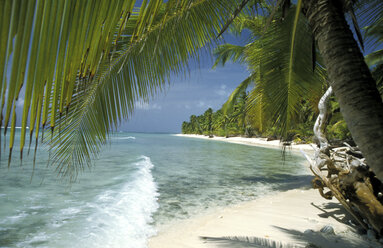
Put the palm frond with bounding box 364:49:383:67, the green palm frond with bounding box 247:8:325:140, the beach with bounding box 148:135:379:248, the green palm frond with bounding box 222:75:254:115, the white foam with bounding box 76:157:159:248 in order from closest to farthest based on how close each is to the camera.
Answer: the green palm frond with bounding box 247:8:325:140
the beach with bounding box 148:135:379:248
the white foam with bounding box 76:157:159:248
the palm frond with bounding box 364:49:383:67
the green palm frond with bounding box 222:75:254:115

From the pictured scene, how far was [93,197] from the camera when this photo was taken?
6.55 m

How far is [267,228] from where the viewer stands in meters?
4.05

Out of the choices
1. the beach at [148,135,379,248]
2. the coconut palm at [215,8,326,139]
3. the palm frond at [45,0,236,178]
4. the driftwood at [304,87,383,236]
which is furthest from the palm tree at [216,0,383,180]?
the driftwood at [304,87,383,236]

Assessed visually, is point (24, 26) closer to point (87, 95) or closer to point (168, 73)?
point (87, 95)

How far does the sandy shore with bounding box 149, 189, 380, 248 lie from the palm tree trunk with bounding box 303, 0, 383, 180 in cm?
229

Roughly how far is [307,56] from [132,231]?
4070mm

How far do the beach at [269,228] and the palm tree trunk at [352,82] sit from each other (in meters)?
1.89

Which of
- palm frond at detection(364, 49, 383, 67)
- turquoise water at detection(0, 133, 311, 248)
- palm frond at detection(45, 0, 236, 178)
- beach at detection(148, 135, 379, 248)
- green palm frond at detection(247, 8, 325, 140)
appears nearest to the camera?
palm frond at detection(45, 0, 236, 178)

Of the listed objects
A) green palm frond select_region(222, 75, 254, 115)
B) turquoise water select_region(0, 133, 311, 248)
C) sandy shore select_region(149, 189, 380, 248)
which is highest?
green palm frond select_region(222, 75, 254, 115)

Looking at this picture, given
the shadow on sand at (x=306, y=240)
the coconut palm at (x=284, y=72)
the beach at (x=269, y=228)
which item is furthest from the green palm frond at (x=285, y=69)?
the beach at (x=269, y=228)

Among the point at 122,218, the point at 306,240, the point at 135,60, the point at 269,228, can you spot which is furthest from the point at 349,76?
the point at 122,218

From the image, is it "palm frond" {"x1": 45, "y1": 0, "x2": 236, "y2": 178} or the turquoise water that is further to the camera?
the turquoise water

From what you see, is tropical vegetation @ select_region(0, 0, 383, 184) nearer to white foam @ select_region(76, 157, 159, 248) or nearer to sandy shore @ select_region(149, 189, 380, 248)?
sandy shore @ select_region(149, 189, 380, 248)

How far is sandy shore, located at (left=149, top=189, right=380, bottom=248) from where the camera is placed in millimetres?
3434
